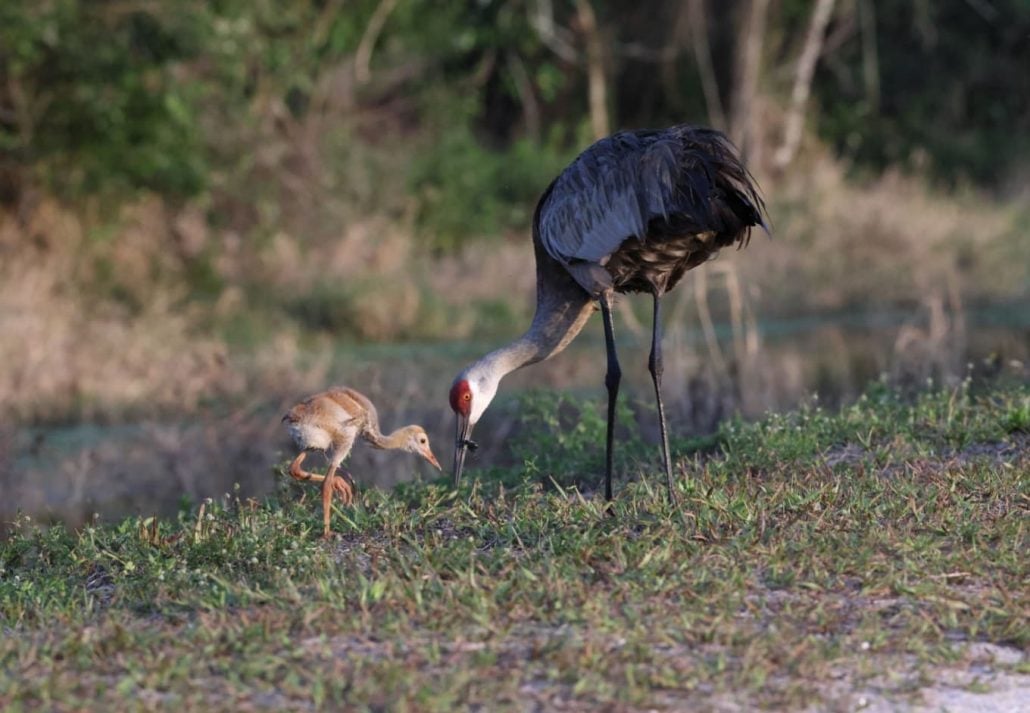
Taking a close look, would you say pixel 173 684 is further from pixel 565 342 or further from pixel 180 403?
pixel 180 403

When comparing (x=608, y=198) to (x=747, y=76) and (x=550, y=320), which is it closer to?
(x=550, y=320)

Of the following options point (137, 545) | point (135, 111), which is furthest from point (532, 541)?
point (135, 111)

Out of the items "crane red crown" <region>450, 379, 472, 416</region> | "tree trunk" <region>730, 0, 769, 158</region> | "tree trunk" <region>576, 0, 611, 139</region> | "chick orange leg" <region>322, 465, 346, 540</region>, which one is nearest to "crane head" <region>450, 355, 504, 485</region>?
"crane red crown" <region>450, 379, 472, 416</region>

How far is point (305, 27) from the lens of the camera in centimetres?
1950

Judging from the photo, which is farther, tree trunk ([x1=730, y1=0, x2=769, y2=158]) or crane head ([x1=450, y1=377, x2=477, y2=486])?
tree trunk ([x1=730, y1=0, x2=769, y2=158])

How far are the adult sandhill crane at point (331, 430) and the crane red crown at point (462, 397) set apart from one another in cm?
27

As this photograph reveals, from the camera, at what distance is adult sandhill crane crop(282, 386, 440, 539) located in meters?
6.87

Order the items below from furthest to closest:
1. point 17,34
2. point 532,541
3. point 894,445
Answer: point 17,34
point 894,445
point 532,541

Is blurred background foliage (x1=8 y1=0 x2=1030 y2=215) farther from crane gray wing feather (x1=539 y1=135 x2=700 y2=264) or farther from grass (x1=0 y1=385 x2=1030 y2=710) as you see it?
grass (x1=0 y1=385 x2=1030 y2=710)

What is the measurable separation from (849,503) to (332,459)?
7.42 ft

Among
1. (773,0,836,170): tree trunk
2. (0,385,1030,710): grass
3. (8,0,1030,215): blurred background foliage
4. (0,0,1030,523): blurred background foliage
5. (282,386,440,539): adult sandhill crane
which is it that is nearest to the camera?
(0,385,1030,710): grass

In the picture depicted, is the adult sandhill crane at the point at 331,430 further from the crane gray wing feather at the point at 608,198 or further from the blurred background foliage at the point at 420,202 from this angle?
the blurred background foliage at the point at 420,202

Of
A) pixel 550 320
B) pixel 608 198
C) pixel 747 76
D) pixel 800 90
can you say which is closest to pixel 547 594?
pixel 608 198

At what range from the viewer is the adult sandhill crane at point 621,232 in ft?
22.6
